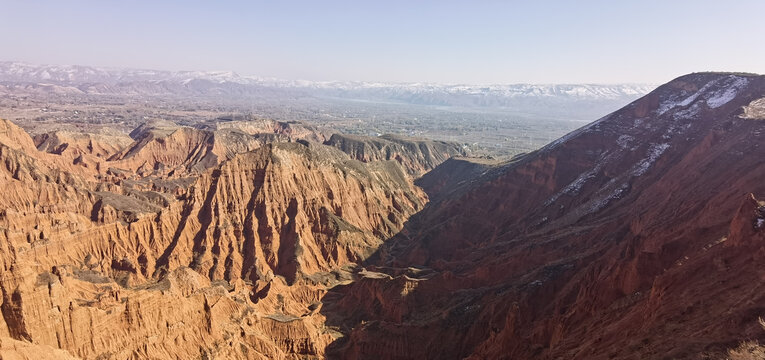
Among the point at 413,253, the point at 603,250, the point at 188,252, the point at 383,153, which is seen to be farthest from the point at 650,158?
the point at 383,153

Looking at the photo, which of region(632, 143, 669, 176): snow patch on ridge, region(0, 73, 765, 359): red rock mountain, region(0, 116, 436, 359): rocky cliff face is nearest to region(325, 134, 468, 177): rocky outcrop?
region(0, 73, 765, 359): red rock mountain

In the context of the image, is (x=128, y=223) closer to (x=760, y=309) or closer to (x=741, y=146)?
(x=760, y=309)

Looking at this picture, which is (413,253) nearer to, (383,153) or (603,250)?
(603,250)

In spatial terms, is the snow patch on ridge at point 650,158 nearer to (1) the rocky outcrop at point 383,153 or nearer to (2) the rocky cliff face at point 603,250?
(2) the rocky cliff face at point 603,250

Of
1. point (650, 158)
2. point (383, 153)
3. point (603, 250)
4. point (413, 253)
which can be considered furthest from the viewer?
point (383, 153)

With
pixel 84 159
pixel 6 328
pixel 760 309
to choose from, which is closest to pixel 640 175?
pixel 760 309

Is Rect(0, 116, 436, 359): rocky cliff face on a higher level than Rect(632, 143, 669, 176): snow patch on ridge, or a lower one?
lower

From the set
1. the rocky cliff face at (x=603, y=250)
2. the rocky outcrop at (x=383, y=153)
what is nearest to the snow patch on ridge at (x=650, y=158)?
the rocky cliff face at (x=603, y=250)

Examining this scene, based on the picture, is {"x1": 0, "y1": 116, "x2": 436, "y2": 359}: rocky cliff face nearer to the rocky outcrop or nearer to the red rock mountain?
the red rock mountain
